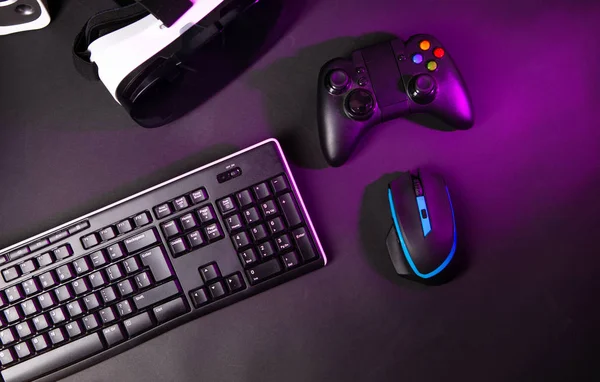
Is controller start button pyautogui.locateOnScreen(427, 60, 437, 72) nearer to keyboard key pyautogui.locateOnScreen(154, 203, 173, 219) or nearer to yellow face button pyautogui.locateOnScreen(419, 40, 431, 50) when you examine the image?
yellow face button pyautogui.locateOnScreen(419, 40, 431, 50)

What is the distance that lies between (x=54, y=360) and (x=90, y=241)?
155mm

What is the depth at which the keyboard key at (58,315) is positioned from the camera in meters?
0.73

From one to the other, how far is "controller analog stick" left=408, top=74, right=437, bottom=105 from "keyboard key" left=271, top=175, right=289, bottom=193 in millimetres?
189

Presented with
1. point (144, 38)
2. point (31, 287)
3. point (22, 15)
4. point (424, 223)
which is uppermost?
point (22, 15)

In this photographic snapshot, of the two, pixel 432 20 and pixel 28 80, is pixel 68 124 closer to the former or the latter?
pixel 28 80

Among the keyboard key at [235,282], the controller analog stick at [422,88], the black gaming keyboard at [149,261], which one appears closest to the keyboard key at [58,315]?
the black gaming keyboard at [149,261]

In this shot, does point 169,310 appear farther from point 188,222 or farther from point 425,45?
point 425,45

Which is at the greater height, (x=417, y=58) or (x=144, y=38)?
(x=144, y=38)

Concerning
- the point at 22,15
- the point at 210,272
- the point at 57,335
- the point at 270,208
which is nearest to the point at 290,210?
the point at 270,208

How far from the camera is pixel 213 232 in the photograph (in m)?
0.74

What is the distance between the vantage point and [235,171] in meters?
0.74

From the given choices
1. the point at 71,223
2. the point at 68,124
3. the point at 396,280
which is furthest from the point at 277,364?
the point at 68,124

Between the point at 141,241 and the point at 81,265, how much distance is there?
79 millimetres

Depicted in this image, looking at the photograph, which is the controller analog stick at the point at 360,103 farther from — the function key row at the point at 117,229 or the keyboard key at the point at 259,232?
the function key row at the point at 117,229
